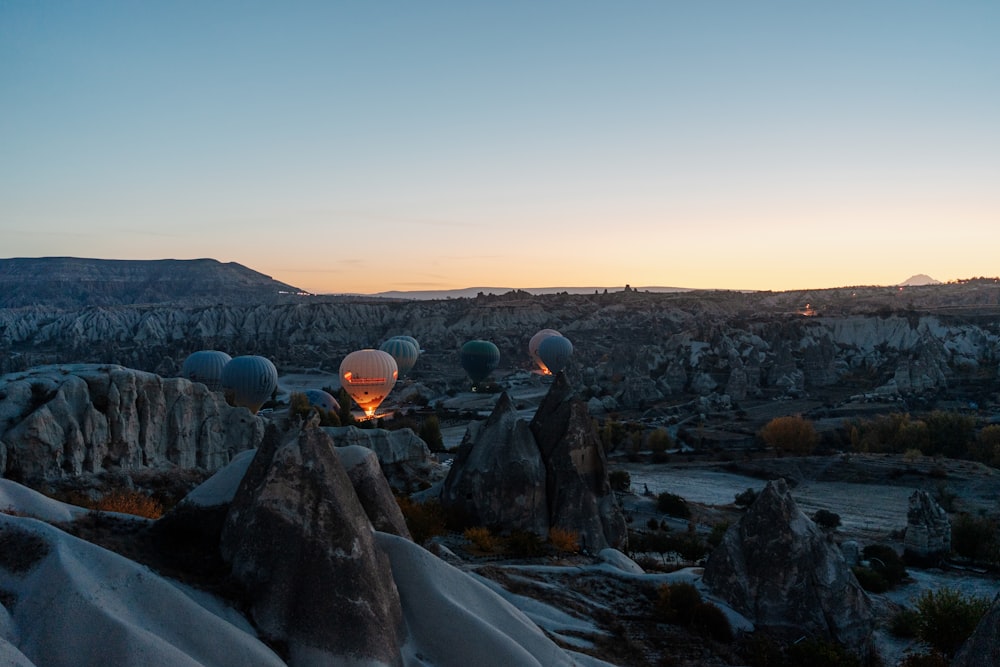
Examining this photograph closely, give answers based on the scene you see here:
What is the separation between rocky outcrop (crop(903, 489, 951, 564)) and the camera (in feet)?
73.4

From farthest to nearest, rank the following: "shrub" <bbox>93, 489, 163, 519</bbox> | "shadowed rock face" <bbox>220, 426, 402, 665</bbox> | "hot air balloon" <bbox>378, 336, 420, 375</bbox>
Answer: "hot air balloon" <bbox>378, 336, 420, 375</bbox>
"shrub" <bbox>93, 489, 163, 519</bbox>
"shadowed rock face" <bbox>220, 426, 402, 665</bbox>

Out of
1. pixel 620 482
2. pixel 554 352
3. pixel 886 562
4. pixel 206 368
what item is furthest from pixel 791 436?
pixel 206 368

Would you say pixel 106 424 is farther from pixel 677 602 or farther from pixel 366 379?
pixel 366 379

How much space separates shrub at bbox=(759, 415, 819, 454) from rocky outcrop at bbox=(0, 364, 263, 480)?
98.4 feet

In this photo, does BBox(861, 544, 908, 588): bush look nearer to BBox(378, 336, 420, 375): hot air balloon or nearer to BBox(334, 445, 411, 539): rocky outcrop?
BBox(334, 445, 411, 539): rocky outcrop

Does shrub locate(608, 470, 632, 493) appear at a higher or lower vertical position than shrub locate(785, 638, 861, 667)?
lower

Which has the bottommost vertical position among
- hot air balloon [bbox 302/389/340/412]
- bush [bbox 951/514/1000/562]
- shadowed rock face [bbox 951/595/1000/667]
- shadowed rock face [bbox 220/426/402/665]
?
bush [bbox 951/514/1000/562]

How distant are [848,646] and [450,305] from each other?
13147cm

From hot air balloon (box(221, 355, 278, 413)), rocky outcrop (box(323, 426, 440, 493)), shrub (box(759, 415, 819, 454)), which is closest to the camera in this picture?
rocky outcrop (box(323, 426, 440, 493))

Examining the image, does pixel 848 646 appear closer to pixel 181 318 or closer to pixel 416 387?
pixel 416 387

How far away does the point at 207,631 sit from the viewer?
6.72m

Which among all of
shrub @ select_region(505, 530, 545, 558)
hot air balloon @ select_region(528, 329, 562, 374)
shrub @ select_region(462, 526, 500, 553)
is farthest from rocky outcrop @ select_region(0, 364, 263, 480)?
hot air balloon @ select_region(528, 329, 562, 374)

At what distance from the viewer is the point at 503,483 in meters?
17.2

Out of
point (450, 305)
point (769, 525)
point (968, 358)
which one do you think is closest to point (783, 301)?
point (450, 305)
